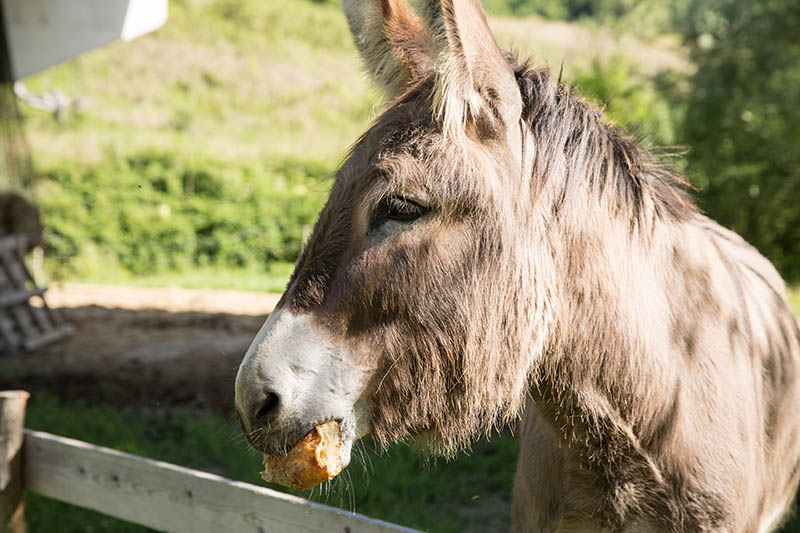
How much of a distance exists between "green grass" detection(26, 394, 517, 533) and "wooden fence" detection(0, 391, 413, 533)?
2.68 ft

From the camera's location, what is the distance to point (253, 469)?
17.4ft

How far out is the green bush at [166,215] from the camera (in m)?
17.3

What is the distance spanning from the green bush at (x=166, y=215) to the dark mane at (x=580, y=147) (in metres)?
15.3

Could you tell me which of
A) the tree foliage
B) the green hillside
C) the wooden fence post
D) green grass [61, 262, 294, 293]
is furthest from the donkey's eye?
the tree foliage

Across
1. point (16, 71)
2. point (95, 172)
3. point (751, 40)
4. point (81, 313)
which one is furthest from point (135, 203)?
point (751, 40)

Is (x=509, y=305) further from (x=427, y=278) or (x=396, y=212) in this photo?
(x=396, y=212)

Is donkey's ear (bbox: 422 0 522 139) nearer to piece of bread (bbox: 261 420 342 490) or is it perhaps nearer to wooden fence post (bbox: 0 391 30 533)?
piece of bread (bbox: 261 420 342 490)

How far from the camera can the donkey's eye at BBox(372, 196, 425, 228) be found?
1.88m

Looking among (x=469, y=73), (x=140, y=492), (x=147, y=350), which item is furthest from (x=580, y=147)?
(x=147, y=350)

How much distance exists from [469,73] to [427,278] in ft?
1.85

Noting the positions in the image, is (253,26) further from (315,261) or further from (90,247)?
(315,261)

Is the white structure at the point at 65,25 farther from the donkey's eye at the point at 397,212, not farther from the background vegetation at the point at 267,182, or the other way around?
the donkey's eye at the point at 397,212

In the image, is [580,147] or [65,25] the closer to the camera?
[580,147]

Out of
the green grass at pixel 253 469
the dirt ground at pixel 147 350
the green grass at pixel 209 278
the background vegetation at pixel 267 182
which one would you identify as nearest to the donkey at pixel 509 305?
the background vegetation at pixel 267 182
